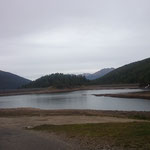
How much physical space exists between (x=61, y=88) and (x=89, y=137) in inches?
5931

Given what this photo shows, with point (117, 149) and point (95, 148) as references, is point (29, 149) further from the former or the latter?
point (117, 149)

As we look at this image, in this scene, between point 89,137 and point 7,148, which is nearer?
point 7,148

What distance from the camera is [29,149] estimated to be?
11922 mm

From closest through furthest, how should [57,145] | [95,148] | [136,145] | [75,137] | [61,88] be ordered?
[136,145] → [95,148] → [57,145] → [75,137] → [61,88]

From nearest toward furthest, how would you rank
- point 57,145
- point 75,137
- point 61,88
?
point 57,145 → point 75,137 → point 61,88

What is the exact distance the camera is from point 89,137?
14047 mm

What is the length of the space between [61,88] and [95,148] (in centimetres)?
15321

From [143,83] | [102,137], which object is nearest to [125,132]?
[102,137]

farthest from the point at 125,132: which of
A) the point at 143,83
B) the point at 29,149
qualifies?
the point at 143,83

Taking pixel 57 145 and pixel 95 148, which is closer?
pixel 95 148

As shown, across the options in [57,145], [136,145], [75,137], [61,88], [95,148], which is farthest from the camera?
[61,88]

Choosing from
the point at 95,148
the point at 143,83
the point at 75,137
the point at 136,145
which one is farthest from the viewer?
the point at 143,83

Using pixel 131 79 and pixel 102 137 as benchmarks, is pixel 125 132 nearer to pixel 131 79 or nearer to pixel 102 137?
pixel 102 137

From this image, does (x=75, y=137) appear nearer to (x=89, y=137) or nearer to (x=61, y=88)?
(x=89, y=137)
